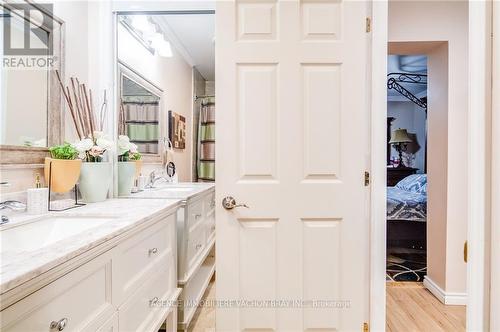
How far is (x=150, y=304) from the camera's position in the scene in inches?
56.2

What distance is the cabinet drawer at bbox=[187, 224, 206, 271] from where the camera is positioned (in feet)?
6.68

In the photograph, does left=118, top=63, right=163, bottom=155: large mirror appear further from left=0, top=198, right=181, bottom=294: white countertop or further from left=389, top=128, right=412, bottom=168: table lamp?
left=389, top=128, right=412, bottom=168: table lamp

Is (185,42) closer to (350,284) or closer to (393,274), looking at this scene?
(350,284)

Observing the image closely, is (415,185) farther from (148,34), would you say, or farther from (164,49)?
(148,34)

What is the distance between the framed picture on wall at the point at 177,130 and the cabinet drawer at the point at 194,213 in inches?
23.9

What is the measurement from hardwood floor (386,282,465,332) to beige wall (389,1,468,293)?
19 centimetres

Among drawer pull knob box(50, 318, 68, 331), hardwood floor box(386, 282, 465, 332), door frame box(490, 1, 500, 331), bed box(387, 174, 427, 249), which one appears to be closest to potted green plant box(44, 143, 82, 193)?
drawer pull knob box(50, 318, 68, 331)

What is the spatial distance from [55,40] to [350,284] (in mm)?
2190

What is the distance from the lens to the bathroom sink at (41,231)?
3.67 feet

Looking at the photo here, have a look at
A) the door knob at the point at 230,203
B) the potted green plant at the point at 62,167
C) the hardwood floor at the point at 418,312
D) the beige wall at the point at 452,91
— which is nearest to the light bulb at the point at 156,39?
the potted green plant at the point at 62,167

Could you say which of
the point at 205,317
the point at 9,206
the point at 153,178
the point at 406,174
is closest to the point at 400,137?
the point at 406,174

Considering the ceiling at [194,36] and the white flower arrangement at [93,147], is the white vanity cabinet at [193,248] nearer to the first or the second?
the white flower arrangement at [93,147]

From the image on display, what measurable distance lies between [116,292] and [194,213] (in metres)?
1.05

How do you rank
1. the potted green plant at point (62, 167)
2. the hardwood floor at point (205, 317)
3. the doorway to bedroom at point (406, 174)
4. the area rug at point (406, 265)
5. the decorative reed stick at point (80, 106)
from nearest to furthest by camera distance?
the potted green plant at point (62, 167) < the decorative reed stick at point (80, 106) < the hardwood floor at point (205, 317) < the area rug at point (406, 265) < the doorway to bedroom at point (406, 174)
